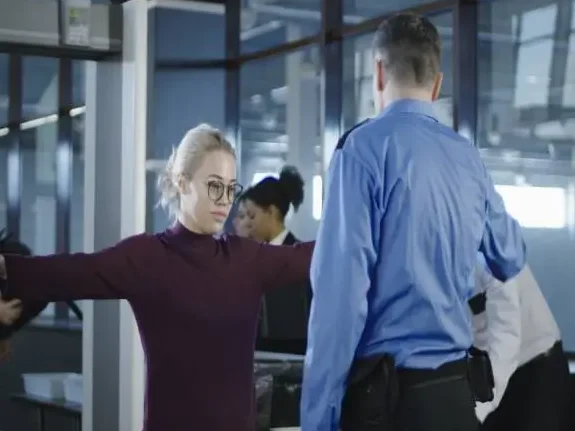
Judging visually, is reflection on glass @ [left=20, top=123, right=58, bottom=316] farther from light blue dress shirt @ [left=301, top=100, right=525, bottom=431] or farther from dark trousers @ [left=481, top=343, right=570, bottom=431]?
light blue dress shirt @ [left=301, top=100, right=525, bottom=431]

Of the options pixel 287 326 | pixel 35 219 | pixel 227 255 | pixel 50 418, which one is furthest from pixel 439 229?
pixel 35 219

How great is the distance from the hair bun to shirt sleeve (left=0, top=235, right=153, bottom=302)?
2546 mm

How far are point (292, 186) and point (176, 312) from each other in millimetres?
2706

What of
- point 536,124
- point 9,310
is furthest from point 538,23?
point 9,310

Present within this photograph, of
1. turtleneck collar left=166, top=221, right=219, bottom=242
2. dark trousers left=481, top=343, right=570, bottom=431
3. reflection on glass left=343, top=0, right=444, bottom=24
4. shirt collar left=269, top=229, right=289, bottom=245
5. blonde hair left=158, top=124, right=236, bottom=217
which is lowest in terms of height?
dark trousers left=481, top=343, right=570, bottom=431

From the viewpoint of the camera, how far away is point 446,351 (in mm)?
1898

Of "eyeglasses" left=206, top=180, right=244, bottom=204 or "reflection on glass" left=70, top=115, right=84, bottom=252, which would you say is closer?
"eyeglasses" left=206, top=180, right=244, bottom=204

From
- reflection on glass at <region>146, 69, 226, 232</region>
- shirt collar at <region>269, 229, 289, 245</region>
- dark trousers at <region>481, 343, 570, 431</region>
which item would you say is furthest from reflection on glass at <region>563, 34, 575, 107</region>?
reflection on glass at <region>146, 69, 226, 232</region>

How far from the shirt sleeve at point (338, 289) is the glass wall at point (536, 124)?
239 centimetres

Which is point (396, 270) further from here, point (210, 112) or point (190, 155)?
point (210, 112)

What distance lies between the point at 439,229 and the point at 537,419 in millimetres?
1738

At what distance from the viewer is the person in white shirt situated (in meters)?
3.09

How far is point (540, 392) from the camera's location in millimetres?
3404

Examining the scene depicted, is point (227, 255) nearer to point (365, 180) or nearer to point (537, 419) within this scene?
point (365, 180)
